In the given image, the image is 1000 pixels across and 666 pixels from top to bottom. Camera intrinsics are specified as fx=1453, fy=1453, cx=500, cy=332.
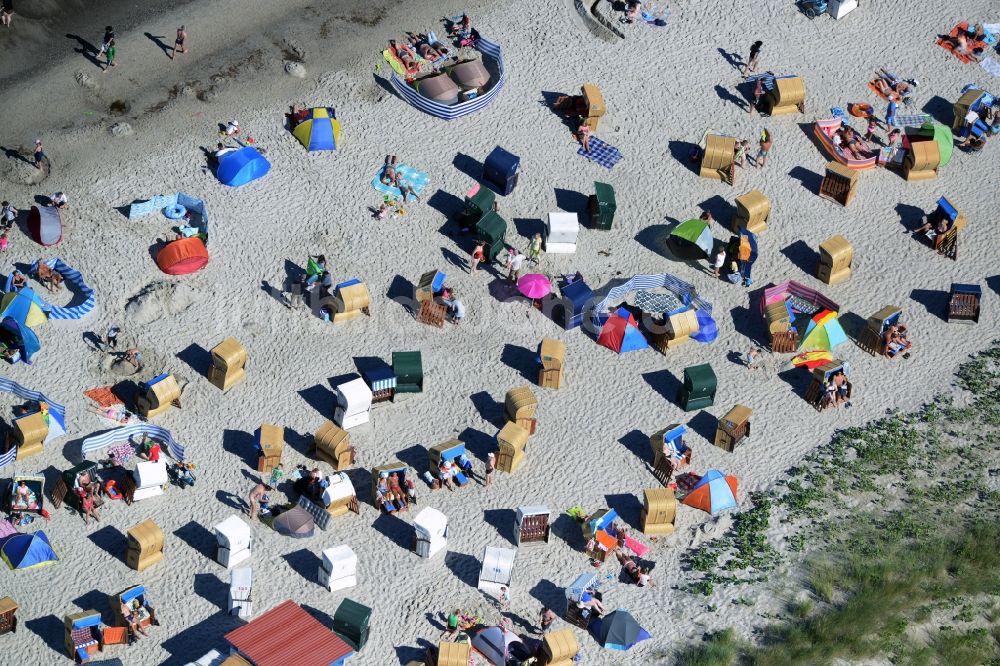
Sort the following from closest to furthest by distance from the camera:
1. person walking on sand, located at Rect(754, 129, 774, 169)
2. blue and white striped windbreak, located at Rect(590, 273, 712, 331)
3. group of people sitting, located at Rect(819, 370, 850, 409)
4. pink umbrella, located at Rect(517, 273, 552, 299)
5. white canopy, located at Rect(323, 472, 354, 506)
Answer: white canopy, located at Rect(323, 472, 354, 506), group of people sitting, located at Rect(819, 370, 850, 409), blue and white striped windbreak, located at Rect(590, 273, 712, 331), pink umbrella, located at Rect(517, 273, 552, 299), person walking on sand, located at Rect(754, 129, 774, 169)

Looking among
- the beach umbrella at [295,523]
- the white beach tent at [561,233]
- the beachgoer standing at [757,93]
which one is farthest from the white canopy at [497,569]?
the beachgoer standing at [757,93]

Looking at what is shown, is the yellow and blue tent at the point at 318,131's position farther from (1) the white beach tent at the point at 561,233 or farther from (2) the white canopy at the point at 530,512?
(2) the white canopy at the point at 530,512

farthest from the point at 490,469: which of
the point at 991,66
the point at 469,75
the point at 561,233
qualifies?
the point at 991,66

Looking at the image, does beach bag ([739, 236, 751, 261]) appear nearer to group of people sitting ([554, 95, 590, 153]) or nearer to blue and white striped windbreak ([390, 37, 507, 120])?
group of people sitting ([554, 95, 590, 153])

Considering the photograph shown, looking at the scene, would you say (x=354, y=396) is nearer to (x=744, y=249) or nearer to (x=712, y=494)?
(x=712, y=494)

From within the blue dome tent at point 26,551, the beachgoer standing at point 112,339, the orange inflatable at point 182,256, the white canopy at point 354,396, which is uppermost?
the orange inflatable at point 182,256

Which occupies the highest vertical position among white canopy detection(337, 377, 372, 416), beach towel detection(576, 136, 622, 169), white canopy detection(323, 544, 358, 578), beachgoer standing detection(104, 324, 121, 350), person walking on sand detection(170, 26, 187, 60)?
person walking on sand detection(170, 26, 187, 60)

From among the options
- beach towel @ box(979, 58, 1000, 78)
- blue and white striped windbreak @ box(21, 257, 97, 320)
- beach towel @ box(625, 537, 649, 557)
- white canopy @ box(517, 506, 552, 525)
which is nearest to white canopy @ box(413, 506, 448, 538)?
white canopy @ box(517, 506, 552, 525)
